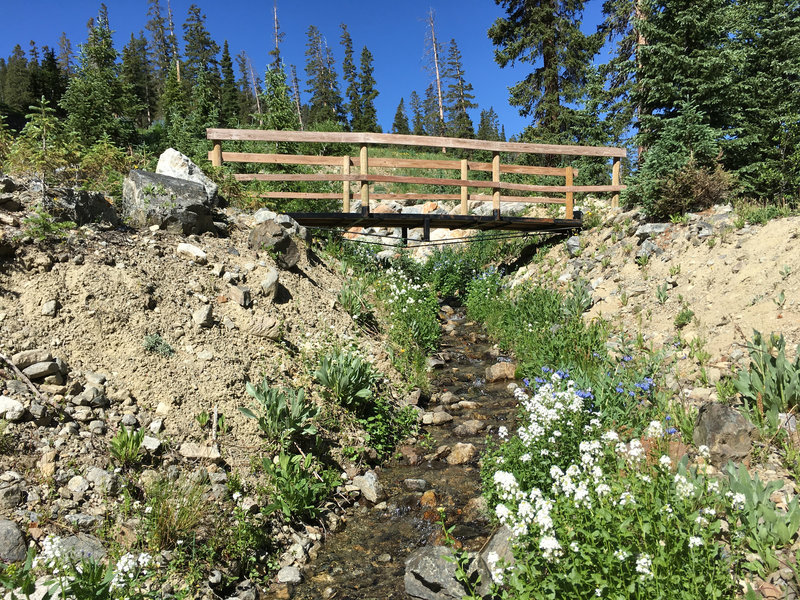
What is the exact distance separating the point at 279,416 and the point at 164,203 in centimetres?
428

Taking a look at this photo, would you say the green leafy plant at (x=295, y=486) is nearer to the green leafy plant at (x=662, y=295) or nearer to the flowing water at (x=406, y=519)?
the flowing water at (x=406, y=519)

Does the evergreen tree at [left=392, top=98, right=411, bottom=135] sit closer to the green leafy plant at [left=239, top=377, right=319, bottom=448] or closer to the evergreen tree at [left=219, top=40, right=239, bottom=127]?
the evergreen tree at [left=219, top=40, right=239, bottom=127]

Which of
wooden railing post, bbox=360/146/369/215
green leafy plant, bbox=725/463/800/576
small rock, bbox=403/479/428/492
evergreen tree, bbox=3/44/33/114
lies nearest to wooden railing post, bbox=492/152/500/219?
wooden railing post, bbox=360/146/369/215

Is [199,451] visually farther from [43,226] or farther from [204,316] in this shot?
[43,226]

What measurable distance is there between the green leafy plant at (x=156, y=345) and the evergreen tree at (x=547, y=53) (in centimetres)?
1822

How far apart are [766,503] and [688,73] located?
37.9ft

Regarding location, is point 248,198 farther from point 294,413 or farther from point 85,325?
point 294,413

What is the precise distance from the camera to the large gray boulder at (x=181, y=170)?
27.5 ft

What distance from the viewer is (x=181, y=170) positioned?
8492mm

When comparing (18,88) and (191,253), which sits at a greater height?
(18,88)

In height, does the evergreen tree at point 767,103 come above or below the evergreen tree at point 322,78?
below

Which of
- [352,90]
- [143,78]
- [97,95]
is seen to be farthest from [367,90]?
[97,95]

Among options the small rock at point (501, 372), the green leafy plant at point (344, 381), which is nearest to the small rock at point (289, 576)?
the green leafy plant at point (344, 381)

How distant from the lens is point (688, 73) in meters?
11.3
